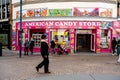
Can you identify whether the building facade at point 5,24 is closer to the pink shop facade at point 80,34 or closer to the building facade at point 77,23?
the building facade at point 77,23

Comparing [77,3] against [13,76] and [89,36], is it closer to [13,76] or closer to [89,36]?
[89,36]

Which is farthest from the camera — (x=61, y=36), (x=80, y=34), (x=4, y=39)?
(x=4, y=39)

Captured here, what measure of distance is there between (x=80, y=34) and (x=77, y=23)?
65.9 inches

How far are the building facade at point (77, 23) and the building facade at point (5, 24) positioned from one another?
647 cm

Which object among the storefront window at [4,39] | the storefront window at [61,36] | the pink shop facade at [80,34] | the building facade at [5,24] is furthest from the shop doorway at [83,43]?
the storefront window at [4,39]

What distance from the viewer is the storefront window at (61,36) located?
39428 mm

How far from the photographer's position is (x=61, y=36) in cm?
3962

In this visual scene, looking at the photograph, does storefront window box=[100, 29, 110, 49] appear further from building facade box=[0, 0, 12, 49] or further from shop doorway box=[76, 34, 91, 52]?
building facade box=[0, 0, 12, 49]

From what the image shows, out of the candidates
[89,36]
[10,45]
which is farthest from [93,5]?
[10,45]

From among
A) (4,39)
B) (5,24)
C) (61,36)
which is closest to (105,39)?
(61,36)

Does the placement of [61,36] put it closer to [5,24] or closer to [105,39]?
[105,39]

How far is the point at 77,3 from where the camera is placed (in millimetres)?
39062

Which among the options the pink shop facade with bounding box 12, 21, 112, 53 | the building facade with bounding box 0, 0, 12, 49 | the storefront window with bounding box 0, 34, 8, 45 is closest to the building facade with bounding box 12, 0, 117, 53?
the pink shop facade with bounding box 12, 21, 112, 53

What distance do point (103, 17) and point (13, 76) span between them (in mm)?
24500
